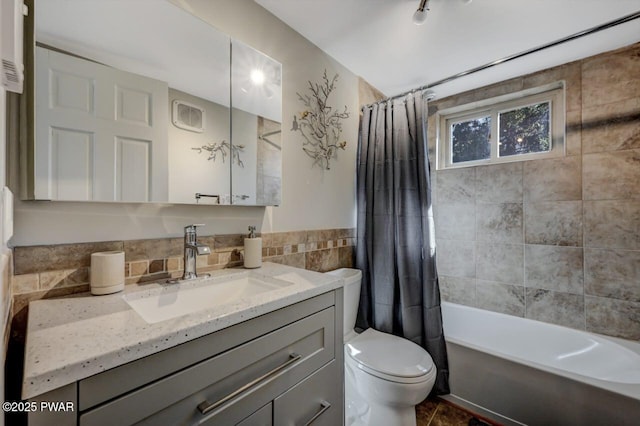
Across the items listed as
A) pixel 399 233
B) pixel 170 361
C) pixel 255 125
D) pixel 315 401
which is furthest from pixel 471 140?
pixel 170 361

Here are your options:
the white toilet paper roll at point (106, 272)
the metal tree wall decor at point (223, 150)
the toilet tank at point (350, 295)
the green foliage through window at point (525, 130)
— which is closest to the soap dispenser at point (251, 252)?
the metal tree wall decor at point (223, 150)

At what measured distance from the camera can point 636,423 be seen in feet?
3.63

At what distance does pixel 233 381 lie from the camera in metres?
0.67

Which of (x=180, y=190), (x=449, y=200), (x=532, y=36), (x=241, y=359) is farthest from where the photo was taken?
(x=449, y=200)

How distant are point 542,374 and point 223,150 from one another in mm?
1934

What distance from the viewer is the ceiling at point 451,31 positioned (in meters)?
1.35

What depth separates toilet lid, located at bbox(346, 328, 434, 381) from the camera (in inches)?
48.3

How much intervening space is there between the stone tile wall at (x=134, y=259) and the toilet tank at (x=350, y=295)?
239 mm

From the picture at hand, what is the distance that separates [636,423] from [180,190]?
2163 millimetres

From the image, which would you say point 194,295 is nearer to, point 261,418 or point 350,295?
point 261,418

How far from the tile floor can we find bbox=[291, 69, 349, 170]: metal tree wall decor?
65.8 inches

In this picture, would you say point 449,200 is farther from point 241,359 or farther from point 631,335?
point 241,359

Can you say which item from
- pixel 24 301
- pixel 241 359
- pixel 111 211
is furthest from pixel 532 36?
pixel 24 301

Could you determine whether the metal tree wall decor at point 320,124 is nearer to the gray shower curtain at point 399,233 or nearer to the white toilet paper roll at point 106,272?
the gray shower curtain at point 399,233
